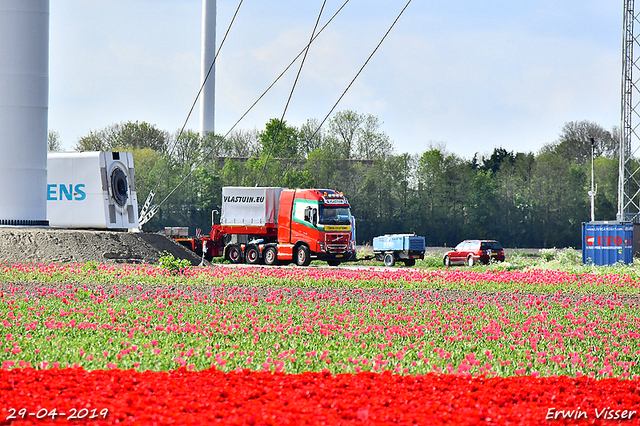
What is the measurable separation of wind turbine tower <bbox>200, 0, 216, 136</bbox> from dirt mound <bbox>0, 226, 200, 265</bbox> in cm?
4029

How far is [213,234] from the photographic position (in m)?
32.9

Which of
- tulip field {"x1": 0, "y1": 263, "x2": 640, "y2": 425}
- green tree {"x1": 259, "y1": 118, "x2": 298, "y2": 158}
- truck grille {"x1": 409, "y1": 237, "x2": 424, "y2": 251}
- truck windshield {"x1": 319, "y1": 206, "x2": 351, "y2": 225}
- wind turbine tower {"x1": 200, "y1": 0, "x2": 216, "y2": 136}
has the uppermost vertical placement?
wind turbine tower {"x1": 200, "y1": 0, "x2": 216, "y2": 136}

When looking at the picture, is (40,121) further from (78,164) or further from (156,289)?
(156,289)

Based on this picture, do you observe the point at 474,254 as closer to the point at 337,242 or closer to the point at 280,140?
the point at 337,242

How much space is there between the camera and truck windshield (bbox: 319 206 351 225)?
29.3 m

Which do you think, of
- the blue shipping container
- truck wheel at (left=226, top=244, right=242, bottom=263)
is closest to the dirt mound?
truck wheel at (left=226, top=244, right=242, bottom=263)

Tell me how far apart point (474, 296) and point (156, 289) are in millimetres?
6396

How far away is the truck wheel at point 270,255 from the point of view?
3050cm

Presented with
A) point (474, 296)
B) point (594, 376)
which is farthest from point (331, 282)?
point (594, 376)

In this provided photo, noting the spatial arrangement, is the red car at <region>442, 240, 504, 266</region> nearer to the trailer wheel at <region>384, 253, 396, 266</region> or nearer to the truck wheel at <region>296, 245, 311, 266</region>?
the trailer wheel at <region>384, 253, 396, 266</region>

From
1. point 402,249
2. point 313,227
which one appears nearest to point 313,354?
point 313,227

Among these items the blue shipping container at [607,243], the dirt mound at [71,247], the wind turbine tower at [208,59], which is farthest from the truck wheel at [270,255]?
the wind turbine tower at [208,59]

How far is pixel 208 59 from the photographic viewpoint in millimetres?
65375

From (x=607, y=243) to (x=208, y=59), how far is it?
46.0 m
